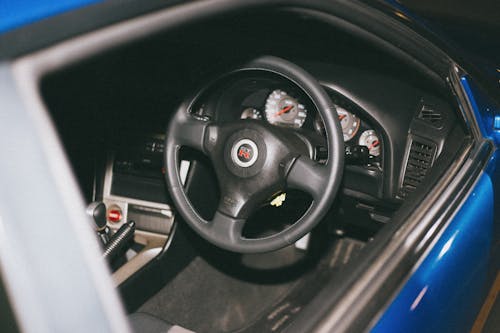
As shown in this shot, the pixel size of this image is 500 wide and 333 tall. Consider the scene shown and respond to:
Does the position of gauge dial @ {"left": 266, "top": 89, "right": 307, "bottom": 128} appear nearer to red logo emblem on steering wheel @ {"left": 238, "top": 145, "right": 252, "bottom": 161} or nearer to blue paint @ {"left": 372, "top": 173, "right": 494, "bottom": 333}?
red logo emblem on steering wheel @ {"left": 238, "top": 145, "right": 252, "bottom": 161}

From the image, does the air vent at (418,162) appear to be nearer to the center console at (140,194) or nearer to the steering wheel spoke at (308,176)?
the steering wheel spoke at (308,176)

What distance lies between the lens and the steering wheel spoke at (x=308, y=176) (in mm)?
1644

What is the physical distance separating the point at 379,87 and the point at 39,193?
1.46 metres

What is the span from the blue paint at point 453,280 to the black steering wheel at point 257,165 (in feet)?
1.22

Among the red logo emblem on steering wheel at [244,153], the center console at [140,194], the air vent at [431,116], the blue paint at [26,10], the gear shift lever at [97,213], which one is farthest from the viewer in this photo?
the center console at [140,194]

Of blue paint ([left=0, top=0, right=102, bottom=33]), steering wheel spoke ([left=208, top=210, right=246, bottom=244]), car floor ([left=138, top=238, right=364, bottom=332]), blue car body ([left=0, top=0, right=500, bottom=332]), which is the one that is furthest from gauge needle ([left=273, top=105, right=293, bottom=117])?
blue paint ([left=0, top=0, right=102, bottom=33])

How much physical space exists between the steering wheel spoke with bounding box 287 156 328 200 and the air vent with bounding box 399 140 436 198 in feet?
1.37

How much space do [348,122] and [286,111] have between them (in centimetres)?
23

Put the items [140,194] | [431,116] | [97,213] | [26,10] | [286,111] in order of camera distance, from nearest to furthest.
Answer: [26,10] < [97,213] < [431,116] < [286,111] < [140,194]

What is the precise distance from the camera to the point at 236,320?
247 cm

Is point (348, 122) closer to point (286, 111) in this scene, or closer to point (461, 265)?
point (286, 111)

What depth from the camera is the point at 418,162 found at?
1.91m

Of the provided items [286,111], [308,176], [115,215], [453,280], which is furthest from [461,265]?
[115,215]

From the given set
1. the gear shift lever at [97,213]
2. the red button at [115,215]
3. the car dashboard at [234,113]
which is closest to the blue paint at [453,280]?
the car dashboard at [234,113]
